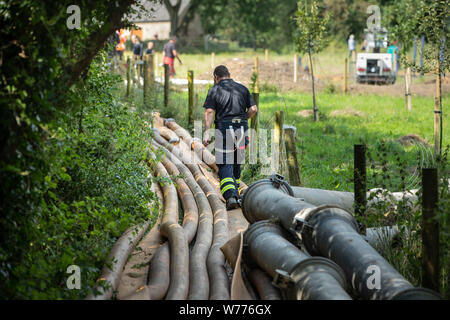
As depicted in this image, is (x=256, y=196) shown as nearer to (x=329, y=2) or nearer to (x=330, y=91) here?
(x=330, y=91)

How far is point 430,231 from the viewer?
16.4 feet

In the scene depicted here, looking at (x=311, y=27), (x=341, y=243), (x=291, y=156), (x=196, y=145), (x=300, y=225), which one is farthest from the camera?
(x=311, y=27)

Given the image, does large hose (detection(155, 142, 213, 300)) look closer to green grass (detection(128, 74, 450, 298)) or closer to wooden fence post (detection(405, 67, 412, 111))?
green grass (detection(128, 74, 450, 298))

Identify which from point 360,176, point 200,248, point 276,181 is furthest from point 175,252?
point 360,176

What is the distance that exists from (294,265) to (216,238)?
1979mm

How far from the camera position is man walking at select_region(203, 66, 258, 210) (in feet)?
28.4

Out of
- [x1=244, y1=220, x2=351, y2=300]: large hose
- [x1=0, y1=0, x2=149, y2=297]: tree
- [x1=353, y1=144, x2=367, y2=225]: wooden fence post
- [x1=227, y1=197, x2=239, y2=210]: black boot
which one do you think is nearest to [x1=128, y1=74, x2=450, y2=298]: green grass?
[x1=353, y1=144, x2=367, y2=225]: wooden fence post

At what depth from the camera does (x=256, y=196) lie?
6.92m

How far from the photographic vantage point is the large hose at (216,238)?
17.8 ft

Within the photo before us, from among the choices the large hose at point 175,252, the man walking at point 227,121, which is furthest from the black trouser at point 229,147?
the large hose at point 175,252

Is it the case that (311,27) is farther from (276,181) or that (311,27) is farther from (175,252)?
(175,252)

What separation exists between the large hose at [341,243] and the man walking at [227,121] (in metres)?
1.91

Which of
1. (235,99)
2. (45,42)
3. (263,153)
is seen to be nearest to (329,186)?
(263,153)
